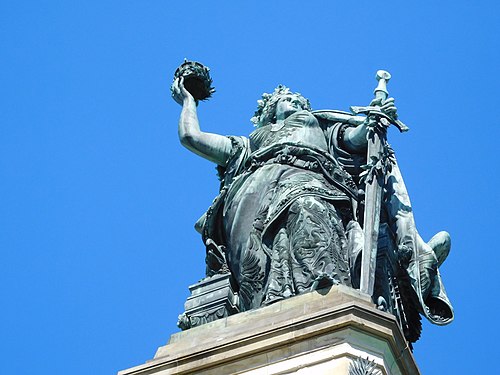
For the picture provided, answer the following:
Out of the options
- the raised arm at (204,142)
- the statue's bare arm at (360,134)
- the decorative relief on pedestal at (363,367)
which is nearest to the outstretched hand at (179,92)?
the raised arm at (204,142)

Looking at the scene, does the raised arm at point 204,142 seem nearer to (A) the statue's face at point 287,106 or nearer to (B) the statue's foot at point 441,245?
(A) the statue's face at point 287,106

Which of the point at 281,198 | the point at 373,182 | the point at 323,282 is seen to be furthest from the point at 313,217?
the point at 323,282

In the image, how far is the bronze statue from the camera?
14.5 metres

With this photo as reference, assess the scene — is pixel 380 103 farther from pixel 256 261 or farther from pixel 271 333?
pixel 271 333

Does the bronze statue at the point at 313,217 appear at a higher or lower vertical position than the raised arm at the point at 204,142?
lower

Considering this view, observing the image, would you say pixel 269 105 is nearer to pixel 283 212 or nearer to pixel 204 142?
pixel 204 142

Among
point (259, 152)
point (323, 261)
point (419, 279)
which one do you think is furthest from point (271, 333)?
point (259, 152)

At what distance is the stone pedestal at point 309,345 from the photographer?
41.5ft

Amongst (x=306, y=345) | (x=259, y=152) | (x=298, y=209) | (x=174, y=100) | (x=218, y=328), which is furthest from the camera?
(x=174, y=100)

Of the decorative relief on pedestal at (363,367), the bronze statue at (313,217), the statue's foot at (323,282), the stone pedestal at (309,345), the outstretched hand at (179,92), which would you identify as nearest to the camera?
the decorative relief on pedestal at (363,367)

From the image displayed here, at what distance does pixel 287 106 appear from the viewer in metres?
17.0

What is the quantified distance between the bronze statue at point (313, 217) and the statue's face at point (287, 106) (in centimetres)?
3

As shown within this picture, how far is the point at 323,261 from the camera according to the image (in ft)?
46.8

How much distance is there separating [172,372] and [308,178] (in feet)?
10.2
